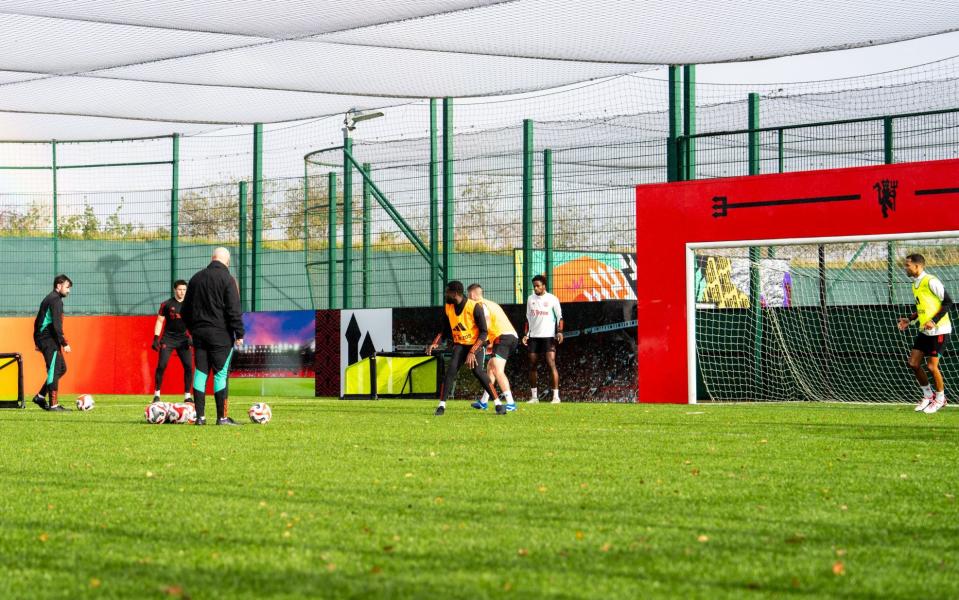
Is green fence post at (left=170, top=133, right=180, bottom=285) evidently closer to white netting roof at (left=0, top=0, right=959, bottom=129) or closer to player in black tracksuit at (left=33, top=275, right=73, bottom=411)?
white netting roof at (left=0, top=0, right=959, bottom=129)

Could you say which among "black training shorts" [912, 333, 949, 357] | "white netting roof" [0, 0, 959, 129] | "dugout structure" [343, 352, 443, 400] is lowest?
"dugout structure" [343, 352, 443, 400]

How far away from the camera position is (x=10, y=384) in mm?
18531

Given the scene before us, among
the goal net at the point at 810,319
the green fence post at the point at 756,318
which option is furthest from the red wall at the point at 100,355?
the green fence post at the point at 756,318

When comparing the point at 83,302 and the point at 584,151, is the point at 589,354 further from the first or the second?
the point at 83,302

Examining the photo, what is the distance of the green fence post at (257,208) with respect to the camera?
907 inches

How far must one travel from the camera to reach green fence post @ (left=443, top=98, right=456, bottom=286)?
20.6 metres

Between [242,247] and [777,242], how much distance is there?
10.3 m

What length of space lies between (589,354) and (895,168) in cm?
550

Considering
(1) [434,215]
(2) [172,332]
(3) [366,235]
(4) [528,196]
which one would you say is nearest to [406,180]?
(1) [434,215]

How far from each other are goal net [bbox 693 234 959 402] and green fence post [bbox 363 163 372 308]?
5.08 metres

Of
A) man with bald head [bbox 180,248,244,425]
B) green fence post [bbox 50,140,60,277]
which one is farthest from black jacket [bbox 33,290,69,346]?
green fence post [bbox 50,140,60,277]

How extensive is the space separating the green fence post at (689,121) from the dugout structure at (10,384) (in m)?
10.1

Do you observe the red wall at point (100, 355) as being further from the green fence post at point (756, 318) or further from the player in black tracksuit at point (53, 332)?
the green fence post at point (756, 318)

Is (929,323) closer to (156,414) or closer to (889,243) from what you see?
(889,243)
